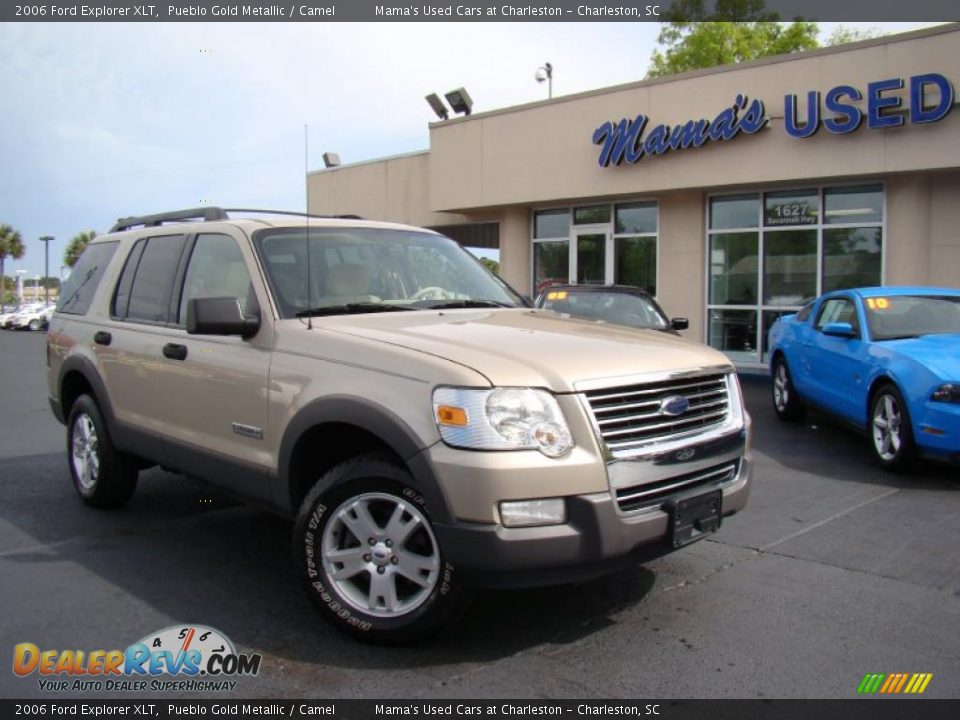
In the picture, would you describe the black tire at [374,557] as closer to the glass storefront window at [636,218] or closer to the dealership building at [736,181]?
the dealership building at [736,181]

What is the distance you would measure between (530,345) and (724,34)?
35.2 metres

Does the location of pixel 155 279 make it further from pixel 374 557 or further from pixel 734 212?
pixel 734 212

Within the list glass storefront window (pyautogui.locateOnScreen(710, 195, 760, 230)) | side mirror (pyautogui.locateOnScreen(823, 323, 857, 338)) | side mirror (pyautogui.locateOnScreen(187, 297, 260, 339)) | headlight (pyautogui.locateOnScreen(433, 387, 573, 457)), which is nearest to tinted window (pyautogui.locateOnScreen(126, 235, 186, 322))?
side mirror (pyautogui.locateOnScreen(187, 297, 260, 339))

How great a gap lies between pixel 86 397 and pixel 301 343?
8.71ft

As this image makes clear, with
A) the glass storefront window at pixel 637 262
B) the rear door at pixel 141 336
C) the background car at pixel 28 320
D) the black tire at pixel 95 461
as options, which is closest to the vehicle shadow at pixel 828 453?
the rear door at pixel 141 336

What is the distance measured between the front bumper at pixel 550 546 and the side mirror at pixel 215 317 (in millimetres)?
1499

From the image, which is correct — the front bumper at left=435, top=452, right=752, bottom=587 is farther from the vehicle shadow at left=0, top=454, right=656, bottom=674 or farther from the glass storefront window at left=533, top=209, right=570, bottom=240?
the glass storefront window at left=533, top=209, right=570, bottom=240

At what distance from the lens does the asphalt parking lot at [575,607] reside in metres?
3.27

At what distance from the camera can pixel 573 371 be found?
3.36 m

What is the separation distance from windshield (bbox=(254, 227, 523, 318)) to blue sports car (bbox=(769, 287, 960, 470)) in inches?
140

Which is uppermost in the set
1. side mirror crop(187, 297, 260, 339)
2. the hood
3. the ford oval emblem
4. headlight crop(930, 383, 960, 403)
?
side mirror crop(187, 297, 260, 339)

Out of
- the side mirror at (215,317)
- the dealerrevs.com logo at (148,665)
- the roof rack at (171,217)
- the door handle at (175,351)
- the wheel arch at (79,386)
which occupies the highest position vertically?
the roof rack at (171,217)

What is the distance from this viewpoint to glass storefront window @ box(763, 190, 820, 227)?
13.6 metres
